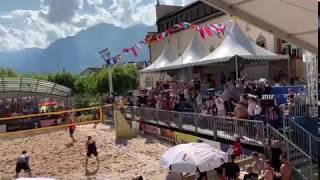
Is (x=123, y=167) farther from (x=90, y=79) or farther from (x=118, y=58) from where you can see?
(x=90, y=79)

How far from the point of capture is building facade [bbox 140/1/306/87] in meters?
24.9

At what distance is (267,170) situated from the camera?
10.1 metres

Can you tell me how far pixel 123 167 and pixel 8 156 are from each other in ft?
23.2

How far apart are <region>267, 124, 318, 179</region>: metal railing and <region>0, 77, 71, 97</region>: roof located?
2929 centimetres

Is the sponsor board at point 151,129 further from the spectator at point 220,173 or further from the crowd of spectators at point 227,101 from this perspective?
the spectator at point 220,173

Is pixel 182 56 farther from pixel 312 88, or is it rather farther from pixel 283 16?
pixel 283 16

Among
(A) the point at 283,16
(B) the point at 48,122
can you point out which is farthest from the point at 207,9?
(A) the point at 283,16

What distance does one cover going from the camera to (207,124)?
16.6 meters

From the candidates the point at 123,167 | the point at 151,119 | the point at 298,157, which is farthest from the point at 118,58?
the point at 298,157

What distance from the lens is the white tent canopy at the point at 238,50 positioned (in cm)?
1800

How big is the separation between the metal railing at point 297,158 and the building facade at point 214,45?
4445 mm

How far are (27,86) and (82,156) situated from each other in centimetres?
2065

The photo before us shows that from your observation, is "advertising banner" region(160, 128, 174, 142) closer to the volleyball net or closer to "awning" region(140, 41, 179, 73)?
"awning" region(140, 41, 179, 73)

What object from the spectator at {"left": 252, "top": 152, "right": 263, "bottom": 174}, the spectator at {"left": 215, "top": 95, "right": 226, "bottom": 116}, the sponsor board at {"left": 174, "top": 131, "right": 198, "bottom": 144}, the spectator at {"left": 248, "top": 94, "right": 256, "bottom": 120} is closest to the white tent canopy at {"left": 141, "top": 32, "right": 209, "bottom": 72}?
the sponsor board at {"left": 174, "top": 131, "right": 198, "bottom": 144}
